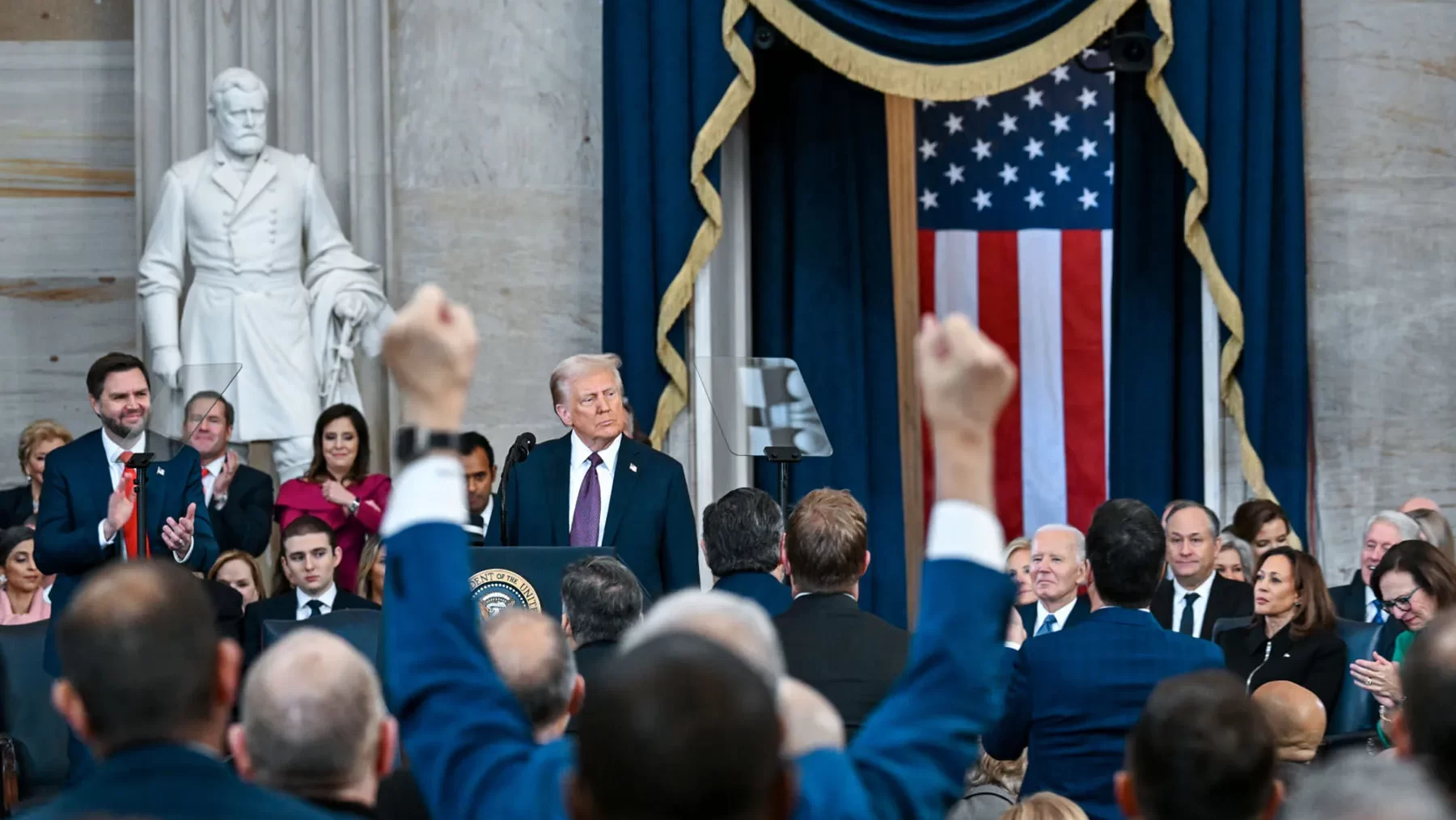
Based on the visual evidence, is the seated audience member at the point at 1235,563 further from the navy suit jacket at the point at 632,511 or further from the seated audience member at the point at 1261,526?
the navy suit jacket at the point at 632,511

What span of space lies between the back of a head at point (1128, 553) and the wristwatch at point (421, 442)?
86.3 inches

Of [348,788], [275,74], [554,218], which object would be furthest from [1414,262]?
[348,788]

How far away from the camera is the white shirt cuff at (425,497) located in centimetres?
186

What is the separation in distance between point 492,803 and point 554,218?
21.6 feet

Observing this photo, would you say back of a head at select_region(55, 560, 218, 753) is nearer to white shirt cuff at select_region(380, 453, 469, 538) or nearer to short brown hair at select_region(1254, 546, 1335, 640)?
white shirt cuff at select_region(380, 453, 469, 538)

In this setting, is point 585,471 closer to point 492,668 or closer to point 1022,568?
point 1022,568

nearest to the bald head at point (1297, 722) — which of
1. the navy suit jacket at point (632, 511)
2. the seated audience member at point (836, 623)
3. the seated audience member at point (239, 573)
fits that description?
the seated audience member at point (836, 623)

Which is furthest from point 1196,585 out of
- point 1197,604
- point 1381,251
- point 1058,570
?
point 1381,251

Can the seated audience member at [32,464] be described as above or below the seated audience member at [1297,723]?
above

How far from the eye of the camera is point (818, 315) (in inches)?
350

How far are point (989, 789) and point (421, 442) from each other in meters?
2.33

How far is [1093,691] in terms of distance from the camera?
369cm

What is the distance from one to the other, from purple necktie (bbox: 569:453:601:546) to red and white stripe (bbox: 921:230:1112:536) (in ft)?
13.4

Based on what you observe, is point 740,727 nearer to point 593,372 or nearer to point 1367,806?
point 1367,806
